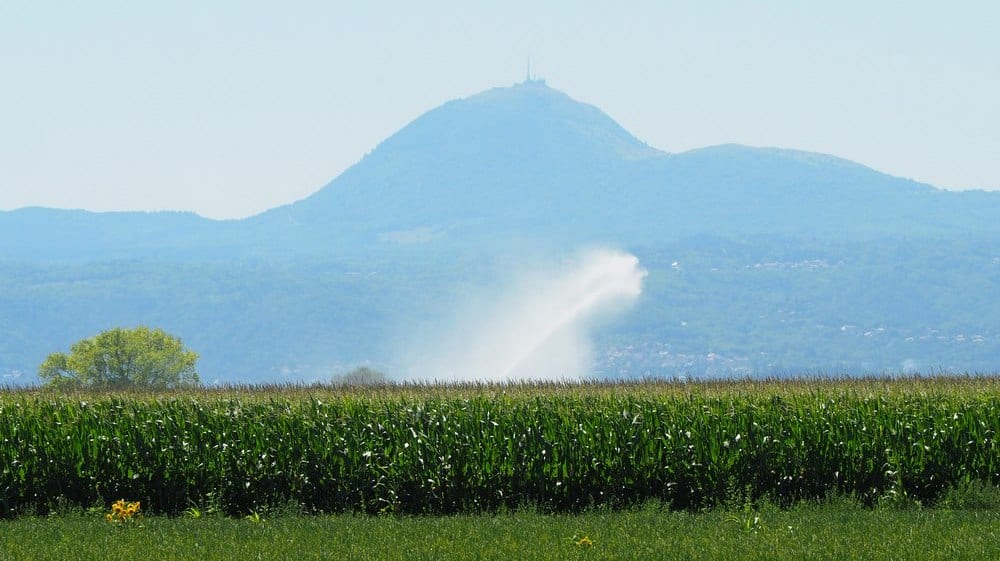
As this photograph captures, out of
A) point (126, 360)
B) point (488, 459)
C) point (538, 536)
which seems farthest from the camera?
point (126, 360)

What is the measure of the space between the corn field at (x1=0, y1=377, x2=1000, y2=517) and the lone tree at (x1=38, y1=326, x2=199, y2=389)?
7186cm

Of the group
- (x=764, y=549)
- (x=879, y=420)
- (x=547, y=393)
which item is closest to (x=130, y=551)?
(x=764, y=549)

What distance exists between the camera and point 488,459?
956 inches

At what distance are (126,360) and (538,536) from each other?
84.5 m

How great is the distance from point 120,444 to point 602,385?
11.4 meters

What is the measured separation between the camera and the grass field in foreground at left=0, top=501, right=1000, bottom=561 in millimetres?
18062

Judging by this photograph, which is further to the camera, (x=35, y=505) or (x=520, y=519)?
(x=35, y=505)

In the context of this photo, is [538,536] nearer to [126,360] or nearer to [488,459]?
[488,459]

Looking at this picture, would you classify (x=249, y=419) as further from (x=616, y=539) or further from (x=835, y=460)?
(x=835, y=460)

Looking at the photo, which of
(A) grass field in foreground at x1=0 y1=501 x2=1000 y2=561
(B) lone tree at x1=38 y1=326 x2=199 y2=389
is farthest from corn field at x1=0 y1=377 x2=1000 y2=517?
(B) lone tree at x1=38 y1=326 x2=199 y2=389

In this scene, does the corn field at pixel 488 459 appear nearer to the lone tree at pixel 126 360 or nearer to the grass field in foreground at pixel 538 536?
the grass field in foreground at pixel 538 536

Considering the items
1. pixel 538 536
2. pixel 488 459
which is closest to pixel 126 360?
pixel 488 459

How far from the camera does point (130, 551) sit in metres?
18.7

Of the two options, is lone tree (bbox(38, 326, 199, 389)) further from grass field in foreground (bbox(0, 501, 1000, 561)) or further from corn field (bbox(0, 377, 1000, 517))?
grass field in foreground (bbox(0, 501, 1000, 561))
